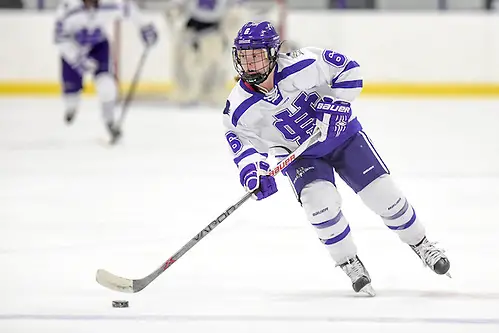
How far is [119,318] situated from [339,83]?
982 millimetres

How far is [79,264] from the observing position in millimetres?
4039

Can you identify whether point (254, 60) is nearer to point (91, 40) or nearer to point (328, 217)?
point (328, 217)

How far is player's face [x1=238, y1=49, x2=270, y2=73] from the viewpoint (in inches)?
132

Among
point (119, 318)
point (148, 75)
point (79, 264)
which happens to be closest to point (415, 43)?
point (148, 75)

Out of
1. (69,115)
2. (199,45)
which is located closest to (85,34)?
(69,115)

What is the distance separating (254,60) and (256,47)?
4 cm

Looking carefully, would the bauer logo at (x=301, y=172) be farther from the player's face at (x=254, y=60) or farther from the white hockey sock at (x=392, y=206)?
the player's face at (x=254, y=60)

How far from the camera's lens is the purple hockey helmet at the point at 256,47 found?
336cm

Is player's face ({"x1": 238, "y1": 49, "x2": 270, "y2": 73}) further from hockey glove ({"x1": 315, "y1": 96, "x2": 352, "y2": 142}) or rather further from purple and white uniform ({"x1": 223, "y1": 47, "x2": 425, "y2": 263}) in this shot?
hockey glove ({"x1": 315, "y1": 96, "x2": 352, "y2": 142})

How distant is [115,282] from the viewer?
345 centimetres

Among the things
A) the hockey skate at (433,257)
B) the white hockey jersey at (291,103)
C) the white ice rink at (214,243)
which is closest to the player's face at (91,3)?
the white ice rink at (214,243)

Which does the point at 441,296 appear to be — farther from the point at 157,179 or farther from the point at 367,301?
the point at 157,179

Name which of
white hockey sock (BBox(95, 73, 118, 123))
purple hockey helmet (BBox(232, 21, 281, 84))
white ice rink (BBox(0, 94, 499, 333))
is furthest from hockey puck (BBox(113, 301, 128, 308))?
white hockey sock (BBox(95, 73, 118, 123))

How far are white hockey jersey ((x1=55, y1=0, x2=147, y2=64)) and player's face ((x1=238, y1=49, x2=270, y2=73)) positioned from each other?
14.8 ft
